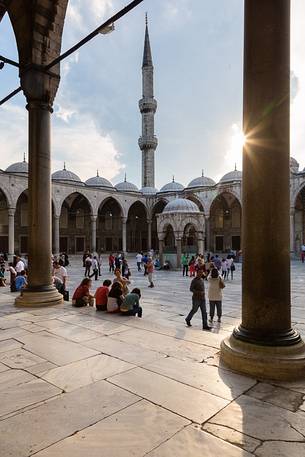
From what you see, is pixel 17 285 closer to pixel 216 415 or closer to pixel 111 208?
pixel 216 415

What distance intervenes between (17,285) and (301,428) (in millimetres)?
8064

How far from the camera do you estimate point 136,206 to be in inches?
1609

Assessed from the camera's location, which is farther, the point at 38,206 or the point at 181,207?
the point at 181,207

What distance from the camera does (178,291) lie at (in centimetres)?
1080

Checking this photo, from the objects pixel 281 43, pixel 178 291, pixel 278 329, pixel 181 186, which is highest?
pixel 181 186

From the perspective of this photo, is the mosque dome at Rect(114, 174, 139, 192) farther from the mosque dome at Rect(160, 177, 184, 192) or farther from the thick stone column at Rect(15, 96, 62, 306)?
the thick stone column at Rect(15, 96, 62, 306)

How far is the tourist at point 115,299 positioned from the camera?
5832 millimetres

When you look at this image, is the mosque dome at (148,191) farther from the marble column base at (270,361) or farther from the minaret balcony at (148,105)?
the marble column base at (270,361)

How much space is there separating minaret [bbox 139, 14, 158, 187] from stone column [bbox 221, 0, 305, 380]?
36556 mm

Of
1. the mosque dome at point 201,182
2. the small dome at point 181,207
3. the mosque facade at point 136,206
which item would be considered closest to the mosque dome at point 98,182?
the mosque facade at point 136,206

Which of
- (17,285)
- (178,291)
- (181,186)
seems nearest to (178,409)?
(17,285)

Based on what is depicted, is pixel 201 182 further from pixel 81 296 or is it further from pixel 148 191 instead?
pixel 81 296

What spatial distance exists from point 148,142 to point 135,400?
3789 centimetres

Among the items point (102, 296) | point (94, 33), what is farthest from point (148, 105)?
point (102, 296)
